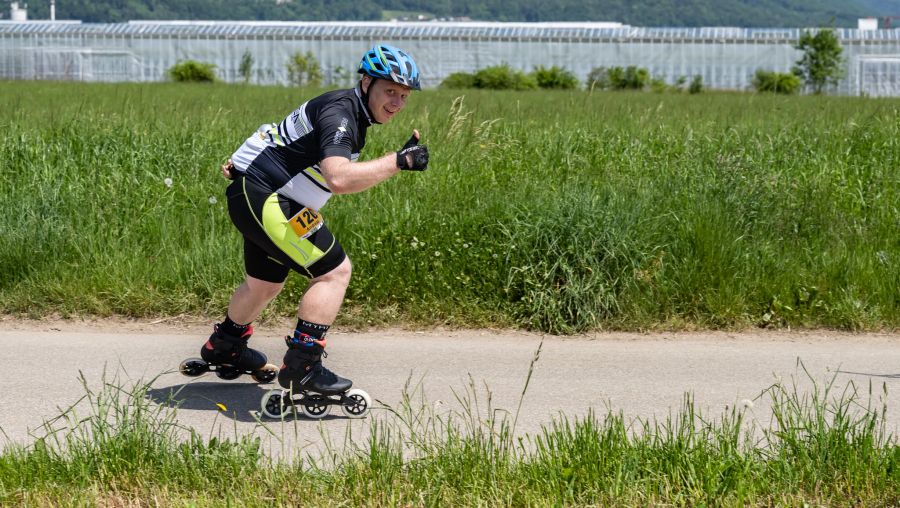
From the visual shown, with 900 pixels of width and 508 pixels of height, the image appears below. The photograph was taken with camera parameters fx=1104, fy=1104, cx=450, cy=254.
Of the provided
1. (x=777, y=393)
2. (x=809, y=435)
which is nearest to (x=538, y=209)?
(x=777, y=393)

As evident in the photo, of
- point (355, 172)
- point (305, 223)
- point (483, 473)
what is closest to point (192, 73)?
point (305, 223)

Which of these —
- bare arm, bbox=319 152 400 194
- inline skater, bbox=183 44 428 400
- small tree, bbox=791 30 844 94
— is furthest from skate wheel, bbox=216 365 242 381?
small tree, bbox=791 30 844 94

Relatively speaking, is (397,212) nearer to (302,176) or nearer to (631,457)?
(302,176)

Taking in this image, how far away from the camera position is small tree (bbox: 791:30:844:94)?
58.1 metres

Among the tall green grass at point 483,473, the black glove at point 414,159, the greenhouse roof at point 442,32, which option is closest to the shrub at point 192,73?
the greenhouse roof at point 442,32

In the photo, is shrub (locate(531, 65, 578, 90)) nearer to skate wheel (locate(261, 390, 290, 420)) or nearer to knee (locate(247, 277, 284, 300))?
knee (locate(247, 277, 284, 300))

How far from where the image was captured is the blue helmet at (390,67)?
5117mm

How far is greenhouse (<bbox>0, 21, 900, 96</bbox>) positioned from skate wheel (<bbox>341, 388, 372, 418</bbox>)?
60.8 metres

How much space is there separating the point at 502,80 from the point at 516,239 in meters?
45.5

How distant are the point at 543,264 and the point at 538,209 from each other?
0.68m

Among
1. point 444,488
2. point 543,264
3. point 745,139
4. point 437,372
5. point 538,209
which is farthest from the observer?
point 745,139

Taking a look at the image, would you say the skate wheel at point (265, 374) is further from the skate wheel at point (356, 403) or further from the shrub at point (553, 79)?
the shrub at point (553, 79)

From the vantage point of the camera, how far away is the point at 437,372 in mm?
6289

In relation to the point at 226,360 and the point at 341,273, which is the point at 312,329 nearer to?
the point at 341,273
